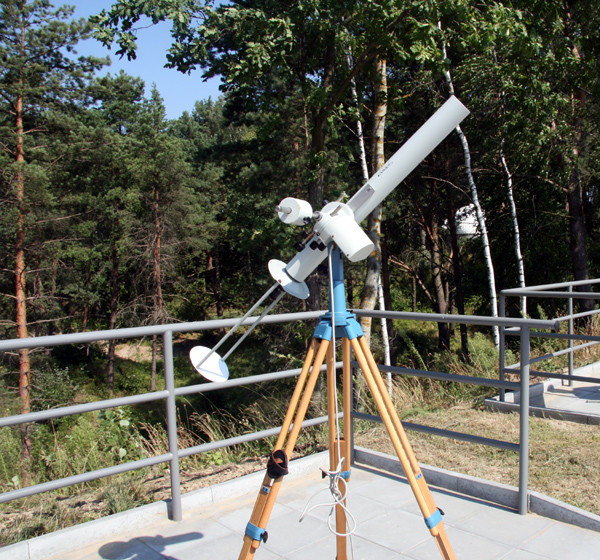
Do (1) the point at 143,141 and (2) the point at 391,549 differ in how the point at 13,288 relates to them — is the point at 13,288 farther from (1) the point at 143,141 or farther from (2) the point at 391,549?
(2) the point at 391,549

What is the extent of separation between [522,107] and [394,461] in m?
11.3

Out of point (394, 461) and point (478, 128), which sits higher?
point (478, 128)

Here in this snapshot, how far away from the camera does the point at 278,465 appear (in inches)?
96.0

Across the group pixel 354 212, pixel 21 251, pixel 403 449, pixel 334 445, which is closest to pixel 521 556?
pixel 403 449

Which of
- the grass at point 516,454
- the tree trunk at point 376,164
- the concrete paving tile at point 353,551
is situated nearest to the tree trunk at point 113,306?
the tree trunk at point 376,164

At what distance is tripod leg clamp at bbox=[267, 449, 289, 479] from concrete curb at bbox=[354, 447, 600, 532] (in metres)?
1.77

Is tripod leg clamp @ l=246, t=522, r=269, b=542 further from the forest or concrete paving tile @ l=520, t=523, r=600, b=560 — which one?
the forest

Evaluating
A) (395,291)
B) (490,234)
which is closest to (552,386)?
(490,234)

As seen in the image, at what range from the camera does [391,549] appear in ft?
10.3

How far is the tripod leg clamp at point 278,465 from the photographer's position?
7.98ft

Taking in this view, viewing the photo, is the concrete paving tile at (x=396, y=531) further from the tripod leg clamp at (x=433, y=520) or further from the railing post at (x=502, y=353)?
the railing post at (x=502, y=353)

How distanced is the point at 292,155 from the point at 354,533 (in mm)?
16393

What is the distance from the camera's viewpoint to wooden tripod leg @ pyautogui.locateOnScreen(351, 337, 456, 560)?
2494 mm

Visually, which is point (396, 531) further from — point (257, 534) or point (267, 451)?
point (267, 451)
